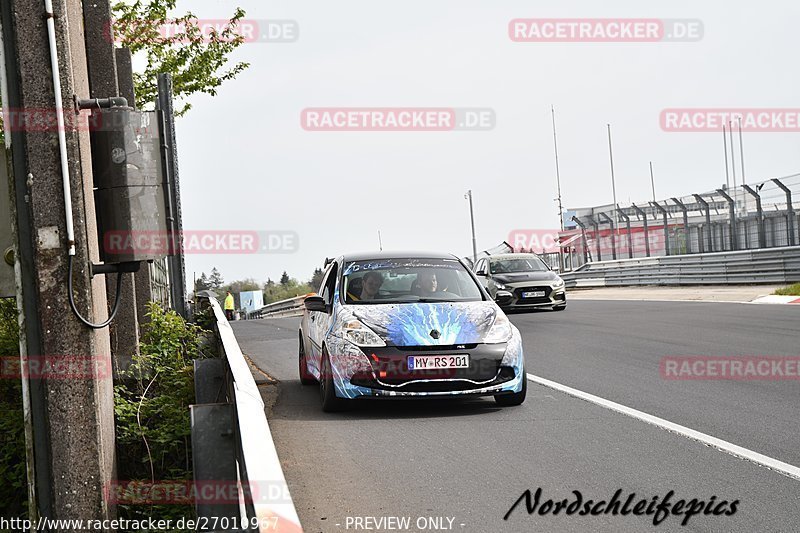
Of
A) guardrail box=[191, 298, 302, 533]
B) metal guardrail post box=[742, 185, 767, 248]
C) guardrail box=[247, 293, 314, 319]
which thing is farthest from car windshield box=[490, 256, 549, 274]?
guardrail box=[247, 293, 314, 319]

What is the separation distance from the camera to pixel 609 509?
19.2ft

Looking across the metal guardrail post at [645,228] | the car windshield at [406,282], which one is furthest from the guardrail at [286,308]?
the car windshield at [406,282]

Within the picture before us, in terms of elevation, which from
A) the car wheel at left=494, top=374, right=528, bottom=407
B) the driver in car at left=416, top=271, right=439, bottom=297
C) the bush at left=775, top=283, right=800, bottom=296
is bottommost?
the bush at left=775, top=283, right=800, bottom=296

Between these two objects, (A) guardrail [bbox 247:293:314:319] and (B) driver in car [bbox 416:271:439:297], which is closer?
(B) driver in car [bbox 416:271:439:297]

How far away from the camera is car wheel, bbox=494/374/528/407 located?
9.70 m

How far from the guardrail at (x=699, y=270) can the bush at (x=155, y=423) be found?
21.4 meters

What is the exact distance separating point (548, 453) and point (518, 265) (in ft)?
64.3

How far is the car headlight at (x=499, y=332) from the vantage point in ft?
30.9

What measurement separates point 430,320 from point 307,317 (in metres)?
2.70

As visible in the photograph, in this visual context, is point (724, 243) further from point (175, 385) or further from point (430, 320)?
point (175, 385)

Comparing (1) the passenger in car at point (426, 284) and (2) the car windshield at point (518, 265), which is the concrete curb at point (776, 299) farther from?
(1) the passenger in car at point (426, 284)

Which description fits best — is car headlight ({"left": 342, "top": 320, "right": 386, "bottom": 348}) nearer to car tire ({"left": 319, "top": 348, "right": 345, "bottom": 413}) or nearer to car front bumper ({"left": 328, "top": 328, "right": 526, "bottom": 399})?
car front bumper ({"left": 328, "top": 328, "right": 526, "bottom": 399})

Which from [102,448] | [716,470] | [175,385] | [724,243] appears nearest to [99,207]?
[102,448]

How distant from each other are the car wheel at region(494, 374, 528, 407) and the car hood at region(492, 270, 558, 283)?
1547 cm
